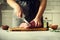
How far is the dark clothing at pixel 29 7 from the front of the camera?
1.10 m

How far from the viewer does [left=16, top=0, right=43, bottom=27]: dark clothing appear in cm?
110

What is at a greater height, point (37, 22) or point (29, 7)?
point (29, 7)

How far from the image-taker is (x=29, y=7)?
3.66 feet

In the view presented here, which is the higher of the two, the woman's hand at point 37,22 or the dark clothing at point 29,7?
the dark clothing at point 29,7

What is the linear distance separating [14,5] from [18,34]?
15.2 inches

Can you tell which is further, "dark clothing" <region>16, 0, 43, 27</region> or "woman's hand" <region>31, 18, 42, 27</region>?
"dark clothing" <region>16, 0, 43, 27</region>

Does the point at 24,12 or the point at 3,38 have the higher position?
the point at 24,12

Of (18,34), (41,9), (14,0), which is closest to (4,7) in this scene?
(14,0)

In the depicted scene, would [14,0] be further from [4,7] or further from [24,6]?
[4,7]

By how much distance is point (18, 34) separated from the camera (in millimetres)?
768

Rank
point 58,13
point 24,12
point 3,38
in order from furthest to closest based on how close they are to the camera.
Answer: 1. point 58,13
2. point 24,12
3. point 3,38

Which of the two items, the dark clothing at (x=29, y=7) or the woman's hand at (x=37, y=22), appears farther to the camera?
the dark clothing at (x=29, y=7)

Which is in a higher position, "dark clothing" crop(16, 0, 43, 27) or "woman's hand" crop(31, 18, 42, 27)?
"dark clothing" crop(16, 0, 43, 27)

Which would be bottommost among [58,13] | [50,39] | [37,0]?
[50,39]
